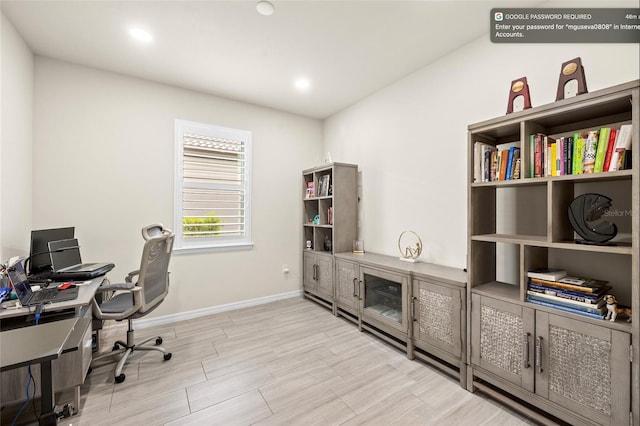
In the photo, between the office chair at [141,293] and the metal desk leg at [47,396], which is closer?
the metal desk leg at [47,396]

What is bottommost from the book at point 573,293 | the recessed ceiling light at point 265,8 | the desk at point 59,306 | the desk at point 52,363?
the desk at point 52,363

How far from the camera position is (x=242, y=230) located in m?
3.67

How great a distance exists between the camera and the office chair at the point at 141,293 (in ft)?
6.88

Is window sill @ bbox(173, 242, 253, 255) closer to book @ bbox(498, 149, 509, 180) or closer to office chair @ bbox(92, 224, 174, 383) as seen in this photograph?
office chair @ bbox(92, 224, 174, 383)

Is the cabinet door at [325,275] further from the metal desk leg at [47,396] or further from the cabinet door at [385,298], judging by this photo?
the metal desk leg at [47,396]

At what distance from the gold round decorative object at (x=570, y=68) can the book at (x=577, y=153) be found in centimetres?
39

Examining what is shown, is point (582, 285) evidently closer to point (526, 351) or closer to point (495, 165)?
point (526, 351)

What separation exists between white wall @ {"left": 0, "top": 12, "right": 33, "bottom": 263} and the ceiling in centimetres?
21

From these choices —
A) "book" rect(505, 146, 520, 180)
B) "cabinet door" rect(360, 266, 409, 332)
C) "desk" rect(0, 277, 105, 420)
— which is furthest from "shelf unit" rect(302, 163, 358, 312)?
"desk" rect(0, 277, 105, 420)

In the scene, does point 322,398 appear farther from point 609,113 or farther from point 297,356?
point 609,113

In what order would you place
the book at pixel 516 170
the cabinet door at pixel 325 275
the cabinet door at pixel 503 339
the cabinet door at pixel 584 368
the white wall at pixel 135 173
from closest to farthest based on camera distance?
the cabinet door at pixel 584 368, the cabinet door at pixel 503 339, the book at pixel 516 170, the white wall at pixel 135 173, the cabinet door at pixel 325 275

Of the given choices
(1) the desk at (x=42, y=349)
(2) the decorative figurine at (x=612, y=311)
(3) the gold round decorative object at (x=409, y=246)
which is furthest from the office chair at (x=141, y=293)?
(2) the decorative figurine at (x=612, y=311)

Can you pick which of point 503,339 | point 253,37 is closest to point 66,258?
point 253,37

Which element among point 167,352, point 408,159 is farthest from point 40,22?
point 408,159
